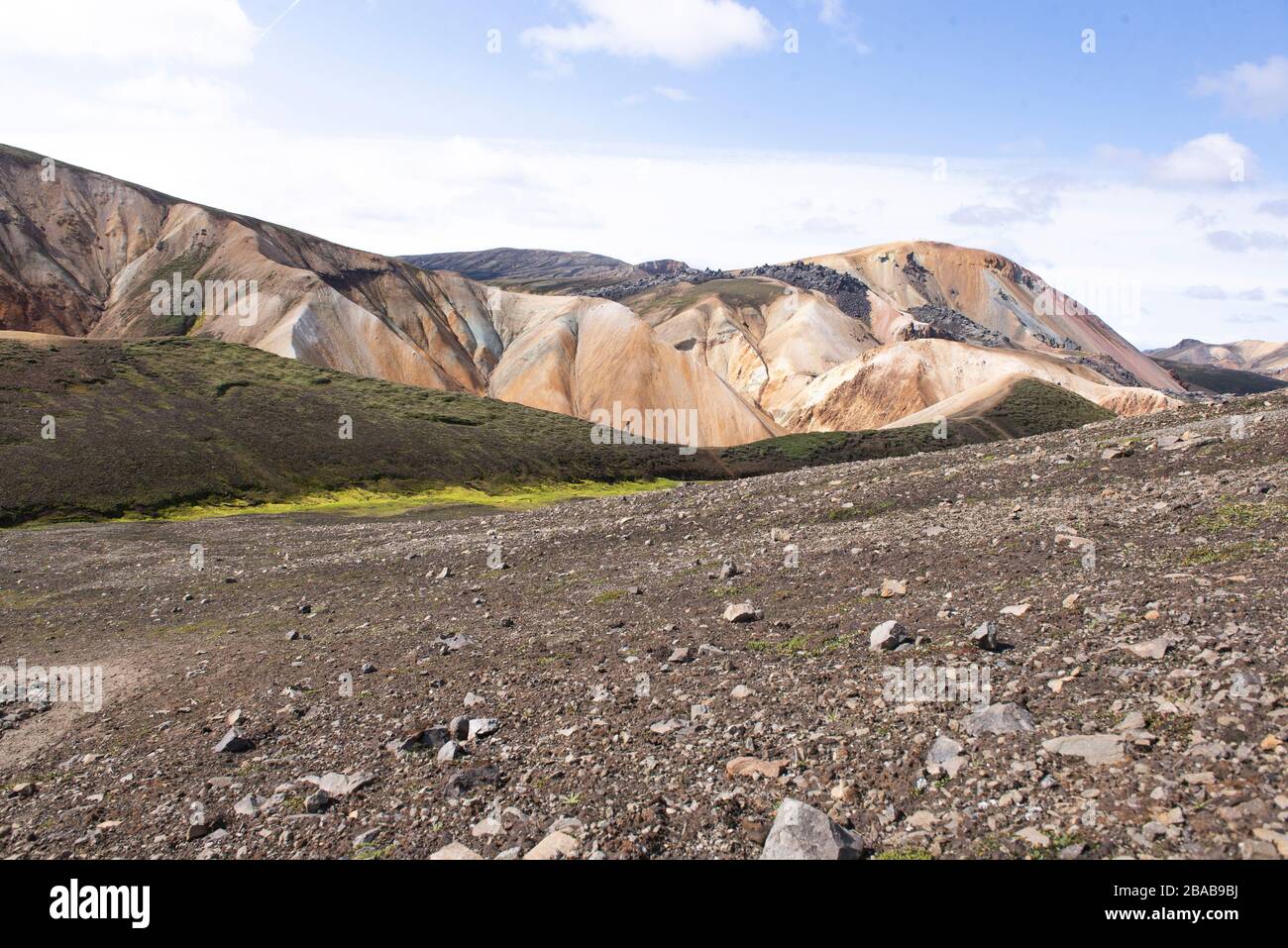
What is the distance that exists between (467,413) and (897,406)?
75206 mm

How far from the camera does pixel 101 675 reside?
16625 millimetres

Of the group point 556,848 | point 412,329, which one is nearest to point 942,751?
point 556,848

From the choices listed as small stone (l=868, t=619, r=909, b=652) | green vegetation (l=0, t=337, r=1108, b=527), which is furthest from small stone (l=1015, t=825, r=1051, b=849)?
green vegetation (l=0, t=337, r=1108, b=527)

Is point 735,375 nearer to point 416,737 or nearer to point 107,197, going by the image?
point 107,197

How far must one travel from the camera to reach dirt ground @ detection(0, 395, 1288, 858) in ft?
23.7

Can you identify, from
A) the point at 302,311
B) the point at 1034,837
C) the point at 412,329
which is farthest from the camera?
the point at 412,329

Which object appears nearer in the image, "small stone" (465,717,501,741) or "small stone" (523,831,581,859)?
"small stone" (523,831,581,859)

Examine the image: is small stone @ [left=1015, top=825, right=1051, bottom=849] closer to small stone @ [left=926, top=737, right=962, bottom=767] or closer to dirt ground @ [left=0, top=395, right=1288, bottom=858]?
dirt ground @ [left=0, top=395, right=1288, bottom=858]

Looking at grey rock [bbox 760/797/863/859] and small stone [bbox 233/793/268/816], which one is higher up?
grey rock [bbox 760/797/863/859]

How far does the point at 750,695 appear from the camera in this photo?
34.0 feet

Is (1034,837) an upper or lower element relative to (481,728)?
upper

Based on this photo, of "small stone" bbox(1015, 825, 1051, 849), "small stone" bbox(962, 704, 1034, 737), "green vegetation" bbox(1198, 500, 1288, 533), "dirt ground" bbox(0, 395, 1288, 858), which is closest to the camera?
"small stone" bbox(1015, 825, 1051, 849)

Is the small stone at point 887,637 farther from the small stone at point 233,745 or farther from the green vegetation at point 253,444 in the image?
the green vegetation at point 253,444

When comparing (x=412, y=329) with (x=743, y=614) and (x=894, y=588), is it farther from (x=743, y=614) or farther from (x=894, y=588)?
(x=894, y=588)
